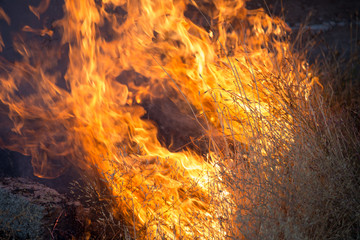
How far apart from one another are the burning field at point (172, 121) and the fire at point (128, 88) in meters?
0.01

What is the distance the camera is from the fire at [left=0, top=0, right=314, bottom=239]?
2.92 meters

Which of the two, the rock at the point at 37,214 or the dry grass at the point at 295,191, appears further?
the rock at the point at 37,214

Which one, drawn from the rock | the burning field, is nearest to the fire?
the burning field

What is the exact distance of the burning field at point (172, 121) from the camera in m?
Result: 2.26

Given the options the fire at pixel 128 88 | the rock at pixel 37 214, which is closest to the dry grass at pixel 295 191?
the rock at pixel 37 214

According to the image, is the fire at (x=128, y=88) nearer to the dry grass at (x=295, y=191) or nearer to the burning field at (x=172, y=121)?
the burning field at (x=172, y=121)

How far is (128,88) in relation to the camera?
371cm

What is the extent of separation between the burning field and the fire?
0.01 meters

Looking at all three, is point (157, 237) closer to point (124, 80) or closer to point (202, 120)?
point (202, 120)

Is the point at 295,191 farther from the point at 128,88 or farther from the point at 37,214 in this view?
the point at 128,88

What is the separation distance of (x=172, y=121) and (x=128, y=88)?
62 cm

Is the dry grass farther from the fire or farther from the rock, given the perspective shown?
the fire

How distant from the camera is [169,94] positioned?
3725mm

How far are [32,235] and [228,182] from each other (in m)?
1.49
